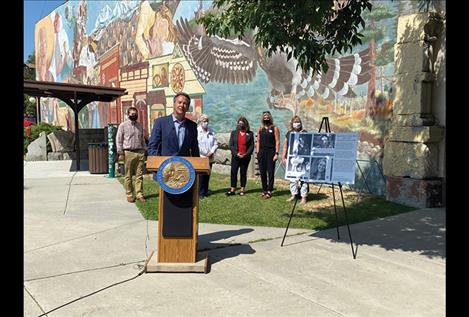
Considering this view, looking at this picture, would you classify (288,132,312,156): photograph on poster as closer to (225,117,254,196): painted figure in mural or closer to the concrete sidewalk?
the concrete sidewalk

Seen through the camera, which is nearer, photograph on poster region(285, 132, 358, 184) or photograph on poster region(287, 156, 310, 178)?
photograph on poster region(285, 132, 358, 184)

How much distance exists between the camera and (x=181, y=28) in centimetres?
1659

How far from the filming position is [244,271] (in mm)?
4543

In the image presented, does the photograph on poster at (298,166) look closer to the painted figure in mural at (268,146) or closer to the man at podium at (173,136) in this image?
the man at podium at (173,136)

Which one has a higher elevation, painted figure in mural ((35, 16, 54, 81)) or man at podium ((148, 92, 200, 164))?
painted figure in mural ((35, 16, 54, 81))

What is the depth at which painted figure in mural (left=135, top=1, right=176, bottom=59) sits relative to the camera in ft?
57.3

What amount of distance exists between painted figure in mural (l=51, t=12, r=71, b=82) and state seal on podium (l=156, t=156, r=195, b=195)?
29160 mm

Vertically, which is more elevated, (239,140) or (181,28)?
(181,28)

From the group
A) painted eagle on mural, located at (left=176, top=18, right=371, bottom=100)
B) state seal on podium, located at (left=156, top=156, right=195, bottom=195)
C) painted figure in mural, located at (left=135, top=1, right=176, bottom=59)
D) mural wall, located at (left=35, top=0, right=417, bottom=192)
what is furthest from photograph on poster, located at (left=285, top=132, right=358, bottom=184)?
painted figure in mural, located at (left=135, top=1, right=176, bottom=59)

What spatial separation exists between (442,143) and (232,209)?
416 cm
